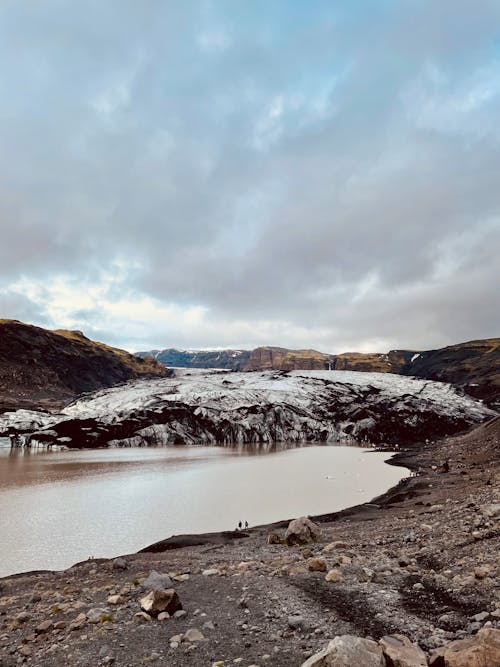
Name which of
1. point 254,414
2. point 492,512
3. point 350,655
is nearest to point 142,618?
point 350,655

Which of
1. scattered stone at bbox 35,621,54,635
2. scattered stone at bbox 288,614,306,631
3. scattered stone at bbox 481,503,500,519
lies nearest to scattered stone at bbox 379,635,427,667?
scattered stone at bbox 288,614,306,631

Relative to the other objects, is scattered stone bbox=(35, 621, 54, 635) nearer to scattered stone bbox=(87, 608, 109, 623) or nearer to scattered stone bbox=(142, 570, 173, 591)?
scattered stone bbox=(87, 608, 109, 623)

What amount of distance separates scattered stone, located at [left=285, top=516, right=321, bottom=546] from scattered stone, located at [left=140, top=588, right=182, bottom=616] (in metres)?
6.32

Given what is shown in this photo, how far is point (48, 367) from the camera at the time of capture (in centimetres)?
11406

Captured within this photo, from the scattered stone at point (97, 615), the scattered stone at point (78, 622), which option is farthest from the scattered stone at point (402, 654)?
the scattered stone at point (78, 622)

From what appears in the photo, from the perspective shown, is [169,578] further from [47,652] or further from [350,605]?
[350,605]

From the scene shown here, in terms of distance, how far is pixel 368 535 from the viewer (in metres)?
13.3

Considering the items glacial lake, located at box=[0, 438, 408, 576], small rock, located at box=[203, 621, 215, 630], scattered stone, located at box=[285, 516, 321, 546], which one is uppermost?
small rock, located at box=[203, 621, 215, 630]

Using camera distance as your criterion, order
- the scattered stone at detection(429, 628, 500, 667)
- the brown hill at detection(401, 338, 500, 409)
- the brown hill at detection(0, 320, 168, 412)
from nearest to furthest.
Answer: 1. the scattered stone at detection(429, 628, 500, 667)
2. the brown hill at detection(0, 320, 168, 412)
3. the brown hill at detection(401, 338, 500, 409)

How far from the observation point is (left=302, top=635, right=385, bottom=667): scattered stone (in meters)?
4.30

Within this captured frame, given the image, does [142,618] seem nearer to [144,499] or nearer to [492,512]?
[492,512]

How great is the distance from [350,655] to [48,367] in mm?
122285

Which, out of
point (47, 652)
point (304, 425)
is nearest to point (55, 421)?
point (304, 425)

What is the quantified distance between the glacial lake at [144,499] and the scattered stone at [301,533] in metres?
5.19
